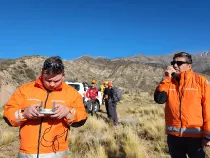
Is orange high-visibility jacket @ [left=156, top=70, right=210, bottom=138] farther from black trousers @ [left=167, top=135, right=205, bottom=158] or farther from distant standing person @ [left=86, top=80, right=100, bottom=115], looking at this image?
distant standing person @ [left=86, top=80, right=100, bottom=115]

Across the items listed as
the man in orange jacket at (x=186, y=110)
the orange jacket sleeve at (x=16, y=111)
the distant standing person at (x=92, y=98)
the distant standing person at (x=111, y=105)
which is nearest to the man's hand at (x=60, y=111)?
the orange jacket sleeve at (x=16, y=111)

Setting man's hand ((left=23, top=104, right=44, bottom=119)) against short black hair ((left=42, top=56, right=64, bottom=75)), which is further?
short black hair ((left=42, top=56, right=64, bottom=75))

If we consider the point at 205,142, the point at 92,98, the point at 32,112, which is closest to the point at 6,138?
the point at 32,112

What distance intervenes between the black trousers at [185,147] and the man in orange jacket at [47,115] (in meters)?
1.38

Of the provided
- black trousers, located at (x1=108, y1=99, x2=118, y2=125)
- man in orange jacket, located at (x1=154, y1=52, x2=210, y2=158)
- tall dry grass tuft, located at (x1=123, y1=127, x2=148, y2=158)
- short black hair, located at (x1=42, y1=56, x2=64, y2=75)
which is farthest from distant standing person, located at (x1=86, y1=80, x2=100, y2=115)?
short black hair, located at (x1=42, y1=56, x2=64, y2=75)

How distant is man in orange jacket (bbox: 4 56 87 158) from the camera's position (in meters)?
2.97

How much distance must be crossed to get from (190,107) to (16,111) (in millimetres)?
2060

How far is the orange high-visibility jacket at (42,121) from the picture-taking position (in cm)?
299

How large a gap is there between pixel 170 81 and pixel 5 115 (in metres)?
2.17

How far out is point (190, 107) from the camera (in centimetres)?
374

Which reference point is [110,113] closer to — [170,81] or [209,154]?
[209,154]

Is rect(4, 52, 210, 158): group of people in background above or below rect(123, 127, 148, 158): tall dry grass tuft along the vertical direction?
above

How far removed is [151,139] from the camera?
875 cm

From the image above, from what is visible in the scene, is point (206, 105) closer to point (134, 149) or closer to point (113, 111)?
point (134, 149)
